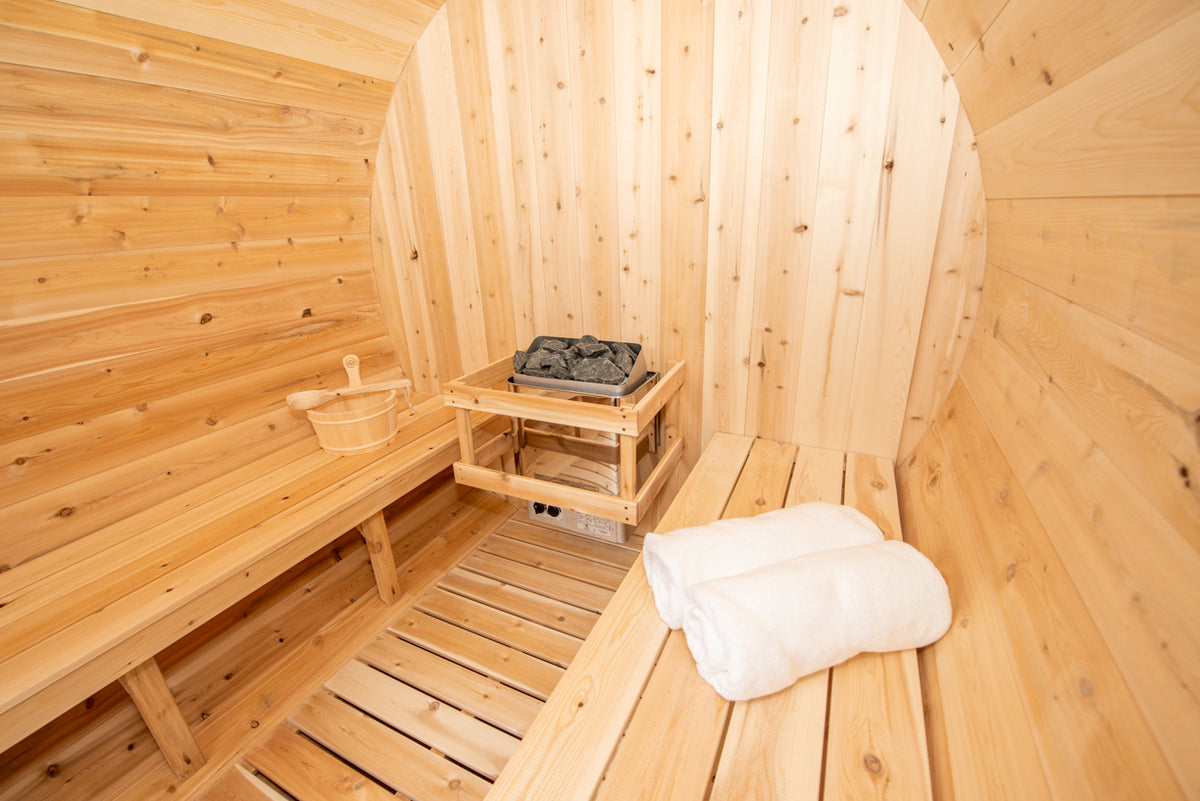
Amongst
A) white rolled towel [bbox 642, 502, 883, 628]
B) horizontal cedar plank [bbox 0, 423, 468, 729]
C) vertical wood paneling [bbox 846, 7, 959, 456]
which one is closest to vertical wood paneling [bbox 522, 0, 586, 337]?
horizontal cedar plank [bbox 0, 423, 468, 729]

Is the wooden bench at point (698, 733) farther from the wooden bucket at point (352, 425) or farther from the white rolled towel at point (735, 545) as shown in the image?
the wooden bucket at point (352, 425)

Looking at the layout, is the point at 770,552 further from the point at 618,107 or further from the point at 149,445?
Answer: the point at 149,445

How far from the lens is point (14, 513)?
4.26ft

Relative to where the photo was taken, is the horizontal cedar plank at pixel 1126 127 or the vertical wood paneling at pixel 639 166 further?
the vertical wood paneling at pixel 639 166

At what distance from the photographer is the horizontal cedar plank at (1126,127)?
0.63 m

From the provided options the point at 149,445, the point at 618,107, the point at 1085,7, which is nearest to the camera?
the point at 1085,7

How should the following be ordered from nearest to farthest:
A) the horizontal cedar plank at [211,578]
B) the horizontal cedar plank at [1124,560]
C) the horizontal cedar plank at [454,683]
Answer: the horizontal cedar plank at [1124,560] < the horizontal cedar plank at [211,578] < the horizontal cedar plank at [454,683]

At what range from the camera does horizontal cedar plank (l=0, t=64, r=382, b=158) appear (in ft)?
3.96

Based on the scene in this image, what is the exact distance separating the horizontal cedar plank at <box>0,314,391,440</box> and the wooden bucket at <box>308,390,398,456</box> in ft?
0.70

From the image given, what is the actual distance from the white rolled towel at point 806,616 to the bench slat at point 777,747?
3cm

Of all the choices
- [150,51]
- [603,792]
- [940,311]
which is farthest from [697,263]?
[150,51]

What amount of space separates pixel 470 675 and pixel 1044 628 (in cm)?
148

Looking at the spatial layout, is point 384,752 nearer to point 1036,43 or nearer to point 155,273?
point 155,273

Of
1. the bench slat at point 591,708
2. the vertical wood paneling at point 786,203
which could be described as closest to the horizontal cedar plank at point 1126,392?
the vertical wood paneling at point 786,203
